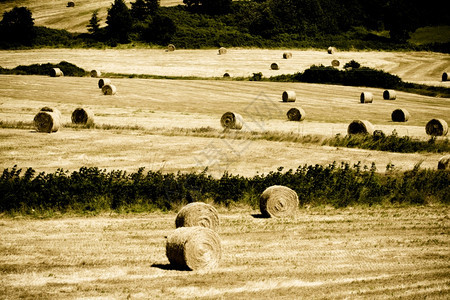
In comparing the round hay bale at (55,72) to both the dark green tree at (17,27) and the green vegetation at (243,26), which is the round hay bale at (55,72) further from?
the dark green tree at (17,27)

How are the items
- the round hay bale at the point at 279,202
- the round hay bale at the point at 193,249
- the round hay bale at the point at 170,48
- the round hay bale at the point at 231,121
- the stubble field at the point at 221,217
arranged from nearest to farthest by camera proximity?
the stubble field at the point at 221,217
the round hay bale at the point at 193,249
the round hay bale at the point at 279,202
the round hay bale at the point at 231,121
the round hay bale at the point at 170,48

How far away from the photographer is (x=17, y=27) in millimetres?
84188

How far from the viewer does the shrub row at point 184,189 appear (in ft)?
66.7

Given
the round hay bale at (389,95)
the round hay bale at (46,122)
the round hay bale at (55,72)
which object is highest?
the round hay bale at (55,72)

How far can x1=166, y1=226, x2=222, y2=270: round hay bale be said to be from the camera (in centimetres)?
1416

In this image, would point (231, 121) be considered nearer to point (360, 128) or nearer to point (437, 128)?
point (360, 128)

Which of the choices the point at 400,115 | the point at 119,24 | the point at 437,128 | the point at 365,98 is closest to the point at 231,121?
the point at 437,128

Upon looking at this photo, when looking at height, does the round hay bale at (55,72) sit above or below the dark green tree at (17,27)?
below

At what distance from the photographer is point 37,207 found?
20.1 metres

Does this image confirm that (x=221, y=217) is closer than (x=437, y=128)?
Yes

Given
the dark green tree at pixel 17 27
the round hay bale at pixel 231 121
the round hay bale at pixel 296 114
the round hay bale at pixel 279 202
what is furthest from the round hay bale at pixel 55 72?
the round hay bale at pixel 279 202

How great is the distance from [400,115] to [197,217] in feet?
95.5

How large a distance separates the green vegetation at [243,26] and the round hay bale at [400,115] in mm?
50986

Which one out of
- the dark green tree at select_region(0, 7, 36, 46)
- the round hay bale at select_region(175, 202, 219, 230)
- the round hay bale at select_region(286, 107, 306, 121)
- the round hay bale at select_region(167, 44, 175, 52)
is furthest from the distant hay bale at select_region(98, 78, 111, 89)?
the round hay bale at select_region(175, 202, 219, 230)
